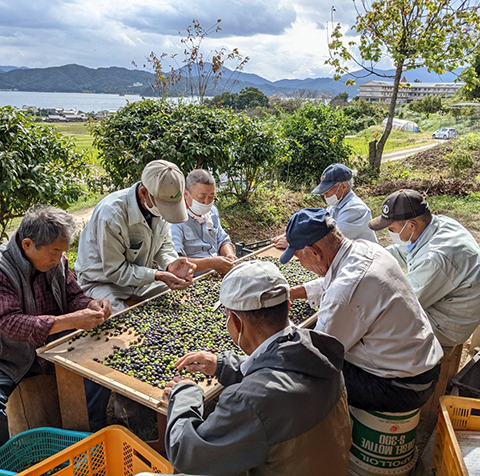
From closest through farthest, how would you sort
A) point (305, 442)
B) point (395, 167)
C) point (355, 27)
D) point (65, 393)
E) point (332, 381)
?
point (305, 442)
point (332, 381)
point (65, 393)
point (355, 27)
point (395, 167)

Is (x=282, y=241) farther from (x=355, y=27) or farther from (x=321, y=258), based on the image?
(x=355, y=27)

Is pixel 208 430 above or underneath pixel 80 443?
above

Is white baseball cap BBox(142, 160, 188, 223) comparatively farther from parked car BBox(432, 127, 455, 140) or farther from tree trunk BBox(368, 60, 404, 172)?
parked car BBox(432, 127, 455, 140)

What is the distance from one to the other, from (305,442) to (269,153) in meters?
7.29

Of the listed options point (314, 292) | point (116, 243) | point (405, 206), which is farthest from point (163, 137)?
point (405, 206)

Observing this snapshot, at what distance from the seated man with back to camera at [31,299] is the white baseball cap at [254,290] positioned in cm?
135

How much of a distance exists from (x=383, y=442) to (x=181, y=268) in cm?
216

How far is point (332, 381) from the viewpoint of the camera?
72.5 inches

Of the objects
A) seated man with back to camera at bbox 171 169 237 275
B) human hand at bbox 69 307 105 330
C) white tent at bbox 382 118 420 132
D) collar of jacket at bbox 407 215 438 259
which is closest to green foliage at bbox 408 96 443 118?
white tent at bbox 382 118 420 132

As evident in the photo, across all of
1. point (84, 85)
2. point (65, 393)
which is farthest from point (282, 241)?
point (84, 85)

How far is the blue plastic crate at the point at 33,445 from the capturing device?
2662mm

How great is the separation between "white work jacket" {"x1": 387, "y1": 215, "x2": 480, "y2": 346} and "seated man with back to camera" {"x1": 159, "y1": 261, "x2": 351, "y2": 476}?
1.69 meters

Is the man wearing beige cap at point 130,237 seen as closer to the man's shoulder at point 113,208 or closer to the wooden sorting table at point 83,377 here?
the man's shoulder at point 113,208

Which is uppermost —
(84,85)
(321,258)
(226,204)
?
(84,85)
